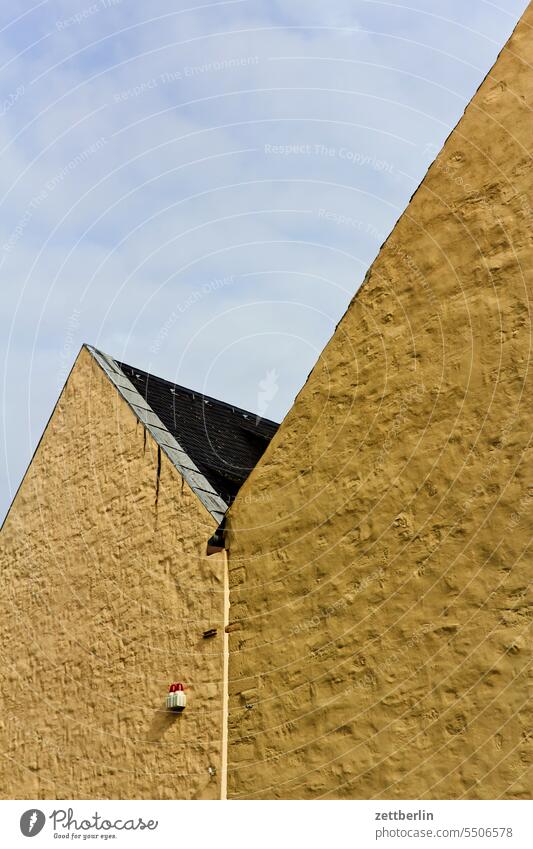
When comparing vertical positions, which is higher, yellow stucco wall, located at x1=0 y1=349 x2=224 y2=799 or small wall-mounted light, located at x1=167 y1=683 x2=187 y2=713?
yellow stucco wall, located at x1=0 y1=349 x2=224 y2=799

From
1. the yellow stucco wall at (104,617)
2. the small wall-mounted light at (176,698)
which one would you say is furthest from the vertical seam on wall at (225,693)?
the small wall-mounted light at (176,698)

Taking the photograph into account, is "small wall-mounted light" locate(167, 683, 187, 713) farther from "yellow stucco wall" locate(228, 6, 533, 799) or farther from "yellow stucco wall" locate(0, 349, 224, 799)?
"yellow stucco wall" locate(228, 6, 533, 799)

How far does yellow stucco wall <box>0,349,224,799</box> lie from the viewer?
41.2 ft

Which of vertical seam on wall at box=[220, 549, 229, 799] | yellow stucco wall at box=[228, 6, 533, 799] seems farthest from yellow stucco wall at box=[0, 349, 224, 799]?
yellow stucco wall at box=[228, 6, 533, 799]

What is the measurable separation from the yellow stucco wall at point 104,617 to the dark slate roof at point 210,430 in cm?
64

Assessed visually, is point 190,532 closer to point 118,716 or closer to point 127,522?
point 127,522

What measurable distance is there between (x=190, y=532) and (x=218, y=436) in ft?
10.9

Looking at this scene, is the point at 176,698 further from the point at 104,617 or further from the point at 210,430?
the point at 210,430

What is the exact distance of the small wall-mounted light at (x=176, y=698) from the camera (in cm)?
1230

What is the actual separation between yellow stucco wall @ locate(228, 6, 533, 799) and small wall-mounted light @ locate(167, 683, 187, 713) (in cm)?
60

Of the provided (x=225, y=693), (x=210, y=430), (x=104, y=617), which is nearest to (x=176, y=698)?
(x=225, y=693)

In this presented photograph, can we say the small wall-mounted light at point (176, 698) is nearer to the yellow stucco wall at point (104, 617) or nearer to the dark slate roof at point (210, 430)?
the yellow stucco wall at point (104, 617)
